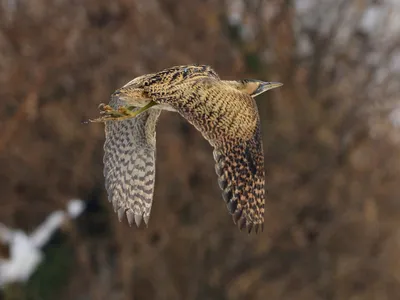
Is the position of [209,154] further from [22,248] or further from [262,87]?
[262,87]

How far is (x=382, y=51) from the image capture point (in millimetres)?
10141

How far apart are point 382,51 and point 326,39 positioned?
31.9 inches

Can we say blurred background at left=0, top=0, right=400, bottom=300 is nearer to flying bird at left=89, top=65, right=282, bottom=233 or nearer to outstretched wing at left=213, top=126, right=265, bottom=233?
flying bird at left=89, top=65, right=282, bottom=233

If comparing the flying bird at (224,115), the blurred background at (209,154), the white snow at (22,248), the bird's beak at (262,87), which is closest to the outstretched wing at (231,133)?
the flying bird at (224,115)

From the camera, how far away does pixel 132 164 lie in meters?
2.94

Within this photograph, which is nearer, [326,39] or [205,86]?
[205,86]

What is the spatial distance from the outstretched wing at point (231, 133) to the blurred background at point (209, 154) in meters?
6.33

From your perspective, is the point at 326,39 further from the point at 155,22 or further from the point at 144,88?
the point at 144,88

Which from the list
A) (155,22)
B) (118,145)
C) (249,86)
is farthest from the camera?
(155,22)

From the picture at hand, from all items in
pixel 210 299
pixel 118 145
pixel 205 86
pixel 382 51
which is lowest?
pixel 205 86

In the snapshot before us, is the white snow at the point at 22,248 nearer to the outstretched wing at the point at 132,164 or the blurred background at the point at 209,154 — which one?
the blurred background at the point at 209,154

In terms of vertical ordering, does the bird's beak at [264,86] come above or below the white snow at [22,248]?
below

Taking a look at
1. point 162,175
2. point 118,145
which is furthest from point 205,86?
point 162,175

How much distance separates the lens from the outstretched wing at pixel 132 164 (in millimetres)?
2855
